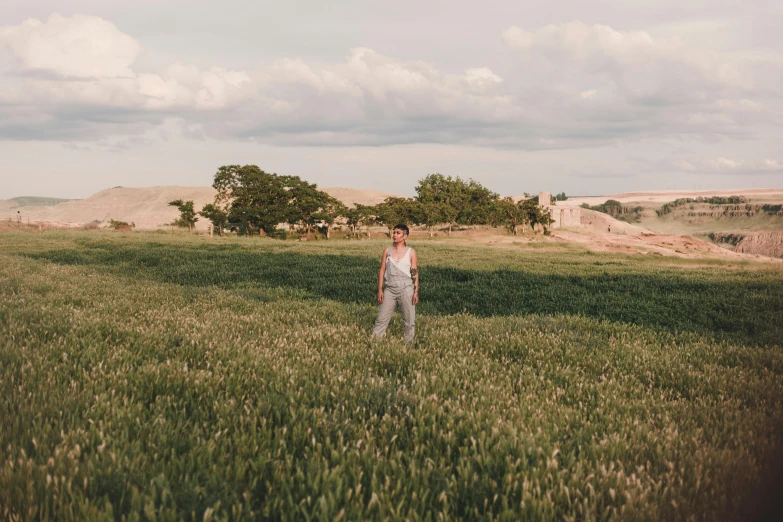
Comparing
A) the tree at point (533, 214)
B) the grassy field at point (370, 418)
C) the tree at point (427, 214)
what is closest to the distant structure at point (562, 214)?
the tree at point (533, 214)

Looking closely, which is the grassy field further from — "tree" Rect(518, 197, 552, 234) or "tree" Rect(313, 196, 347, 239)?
"tree" Rect(518, 197, 552, 234)

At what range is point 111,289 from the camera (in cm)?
1549

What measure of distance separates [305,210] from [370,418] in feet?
267

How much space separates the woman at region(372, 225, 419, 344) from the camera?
9.89 metres

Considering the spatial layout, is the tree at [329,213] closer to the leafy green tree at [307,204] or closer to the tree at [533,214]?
the leafy green tree at [307,204]

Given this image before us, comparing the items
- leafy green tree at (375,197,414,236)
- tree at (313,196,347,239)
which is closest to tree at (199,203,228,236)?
tree at (313,196,347,239)

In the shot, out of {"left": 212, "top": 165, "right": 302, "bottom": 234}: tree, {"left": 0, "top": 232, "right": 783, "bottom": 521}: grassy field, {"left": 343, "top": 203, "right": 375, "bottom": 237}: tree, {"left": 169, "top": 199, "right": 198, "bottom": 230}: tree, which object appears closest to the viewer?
{"left": 0, "top": 232, "right": 783, "bottom": 521}: grassy field

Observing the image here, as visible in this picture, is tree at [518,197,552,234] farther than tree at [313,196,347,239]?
Yes

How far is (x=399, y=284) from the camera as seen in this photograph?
988 cm

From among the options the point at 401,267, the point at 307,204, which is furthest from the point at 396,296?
the point at 307,204

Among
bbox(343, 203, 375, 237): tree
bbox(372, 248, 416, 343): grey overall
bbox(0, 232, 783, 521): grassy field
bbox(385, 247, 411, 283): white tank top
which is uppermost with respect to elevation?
bbox(343, 203, 375, 237): tree

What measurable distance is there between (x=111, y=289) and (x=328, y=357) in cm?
Result: 1115

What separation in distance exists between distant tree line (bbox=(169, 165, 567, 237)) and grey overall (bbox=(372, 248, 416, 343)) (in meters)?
74.3

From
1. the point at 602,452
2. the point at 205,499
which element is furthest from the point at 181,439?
the point at 602,452
